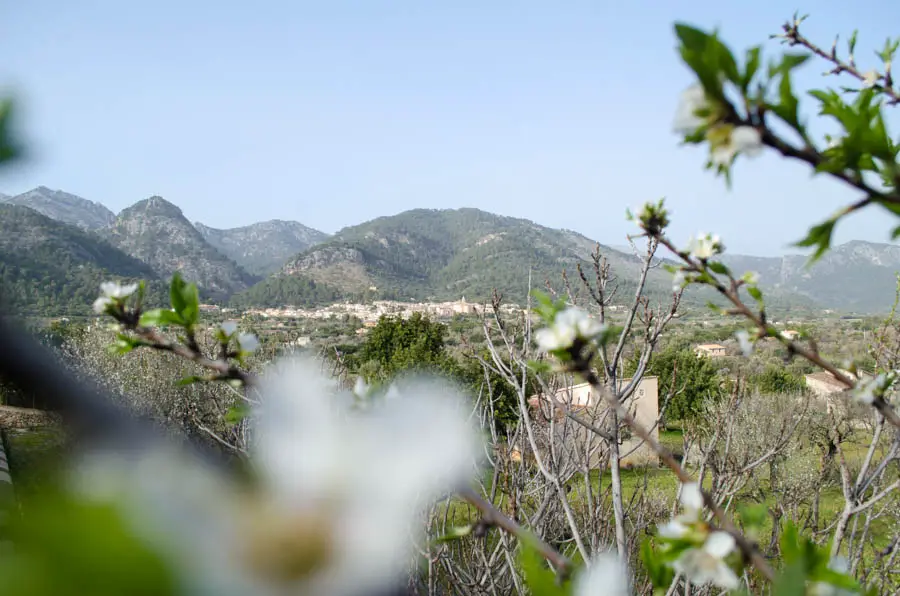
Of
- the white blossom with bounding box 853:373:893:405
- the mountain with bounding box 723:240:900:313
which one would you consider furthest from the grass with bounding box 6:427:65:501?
the mountain with bounding box 723:240:900:313

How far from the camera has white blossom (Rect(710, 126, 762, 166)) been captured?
487 mm

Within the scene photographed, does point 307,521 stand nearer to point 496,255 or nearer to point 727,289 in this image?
point 727,289

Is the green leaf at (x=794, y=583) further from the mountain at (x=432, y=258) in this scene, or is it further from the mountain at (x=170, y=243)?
the mountain at (x=170, y=243)

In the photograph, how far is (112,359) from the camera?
1091cm

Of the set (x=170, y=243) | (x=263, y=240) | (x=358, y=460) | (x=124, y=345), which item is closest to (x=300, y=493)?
(x=358, y=460)

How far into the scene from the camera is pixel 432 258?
8688cm

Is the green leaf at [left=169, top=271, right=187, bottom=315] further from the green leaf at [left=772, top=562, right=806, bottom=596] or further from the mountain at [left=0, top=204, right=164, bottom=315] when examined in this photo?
the green leaf at [left=772, top=562, right=806, bottom=596]

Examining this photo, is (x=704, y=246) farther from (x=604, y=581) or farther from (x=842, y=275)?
(x=842, y=275)

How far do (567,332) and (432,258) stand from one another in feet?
284

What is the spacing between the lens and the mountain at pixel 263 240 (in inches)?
3809

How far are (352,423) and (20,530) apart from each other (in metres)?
0.10

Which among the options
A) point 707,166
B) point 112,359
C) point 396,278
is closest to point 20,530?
point 707,166

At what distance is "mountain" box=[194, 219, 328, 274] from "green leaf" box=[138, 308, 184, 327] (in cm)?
9219

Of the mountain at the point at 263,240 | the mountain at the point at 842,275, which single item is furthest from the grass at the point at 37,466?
the mountain at the point at 263,240
